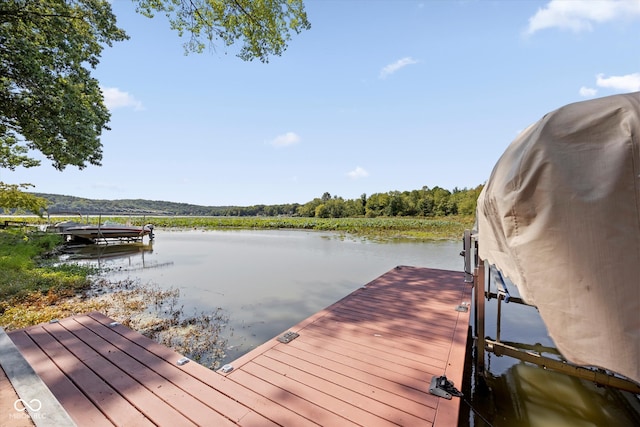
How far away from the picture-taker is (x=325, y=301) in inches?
206

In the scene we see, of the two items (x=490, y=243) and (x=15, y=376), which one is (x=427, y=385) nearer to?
(x=490, y=243)

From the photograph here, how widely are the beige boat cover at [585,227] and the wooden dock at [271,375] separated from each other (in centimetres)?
136

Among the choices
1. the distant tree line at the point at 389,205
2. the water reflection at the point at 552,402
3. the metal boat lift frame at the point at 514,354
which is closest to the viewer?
the metal boat lift frame at the point at 514,354

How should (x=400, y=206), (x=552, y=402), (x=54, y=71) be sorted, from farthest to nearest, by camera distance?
(x=400, y=206) < (x=54, y=71) < (x=552, y=402)

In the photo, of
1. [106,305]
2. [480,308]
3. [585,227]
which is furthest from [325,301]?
[585,227]

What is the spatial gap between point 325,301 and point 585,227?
479 cm

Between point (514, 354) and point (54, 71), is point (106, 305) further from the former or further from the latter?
point (514, 354)

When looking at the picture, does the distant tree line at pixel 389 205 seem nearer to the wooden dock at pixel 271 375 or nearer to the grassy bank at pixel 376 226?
the grassy bank at pixel 376 226

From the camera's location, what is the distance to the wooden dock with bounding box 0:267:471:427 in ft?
5.91

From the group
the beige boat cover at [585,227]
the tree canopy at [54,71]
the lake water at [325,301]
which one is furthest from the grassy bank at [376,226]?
the beige boat cover at [585,227]

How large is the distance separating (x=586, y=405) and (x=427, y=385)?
65.6 inches

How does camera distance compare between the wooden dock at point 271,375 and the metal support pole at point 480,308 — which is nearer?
the wooden dock at point 271,375

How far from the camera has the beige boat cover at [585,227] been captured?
0.72 metres

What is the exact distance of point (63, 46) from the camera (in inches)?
227
